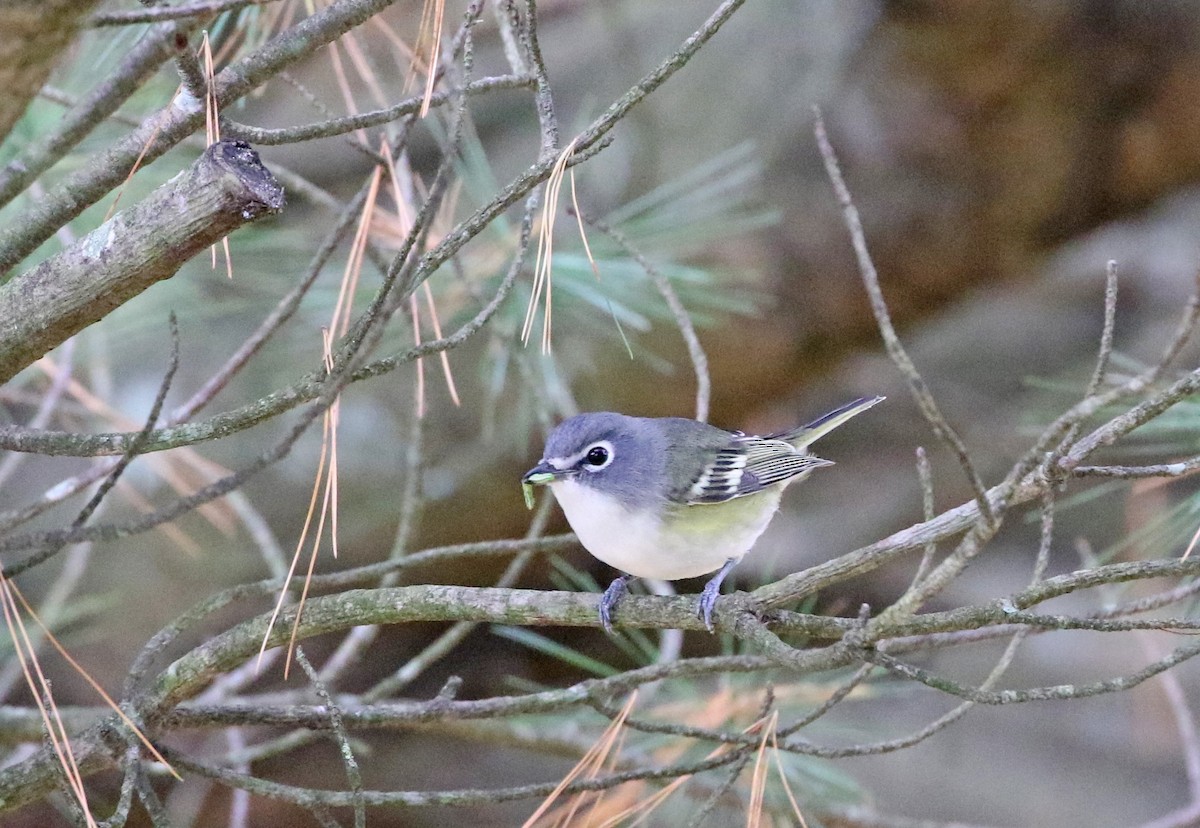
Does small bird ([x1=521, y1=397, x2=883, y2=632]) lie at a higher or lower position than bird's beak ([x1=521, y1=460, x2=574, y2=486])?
lower

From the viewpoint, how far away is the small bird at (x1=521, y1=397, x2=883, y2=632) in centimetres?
192

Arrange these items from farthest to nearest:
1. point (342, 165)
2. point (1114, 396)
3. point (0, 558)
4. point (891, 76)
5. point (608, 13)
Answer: point (342, 165) < point (608, 13) < point (891, 76) < point (0, 558) < point (1114, 396)

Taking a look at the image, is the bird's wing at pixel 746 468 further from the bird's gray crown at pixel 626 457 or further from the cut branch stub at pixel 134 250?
the cut branch stub at pixel 134 250

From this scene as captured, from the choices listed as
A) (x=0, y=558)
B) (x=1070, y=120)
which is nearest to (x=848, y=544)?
(x=1070, y=120)

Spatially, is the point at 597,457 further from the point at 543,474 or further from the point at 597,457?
the point at 543,474

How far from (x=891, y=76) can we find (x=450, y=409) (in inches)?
67.5

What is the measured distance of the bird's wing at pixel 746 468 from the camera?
6.83 feet

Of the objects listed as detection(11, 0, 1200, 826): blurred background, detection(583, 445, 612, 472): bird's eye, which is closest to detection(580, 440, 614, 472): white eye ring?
detection(583, 445, 612, 472): bird's eye

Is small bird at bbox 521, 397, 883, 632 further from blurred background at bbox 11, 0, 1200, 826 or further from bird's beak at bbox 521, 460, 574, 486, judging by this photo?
blurred background at bbox 11, 0, 1200, 826

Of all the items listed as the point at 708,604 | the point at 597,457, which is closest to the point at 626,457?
the point at 597,457

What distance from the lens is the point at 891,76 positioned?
350 cm

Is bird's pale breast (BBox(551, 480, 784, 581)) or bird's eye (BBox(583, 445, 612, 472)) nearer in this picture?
bird's pale breast (BBox(551, 480, 784, 581))

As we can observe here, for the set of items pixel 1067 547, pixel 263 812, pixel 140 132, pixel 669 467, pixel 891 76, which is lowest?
pixel 1067 547

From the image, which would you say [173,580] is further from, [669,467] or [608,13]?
[608,13]
